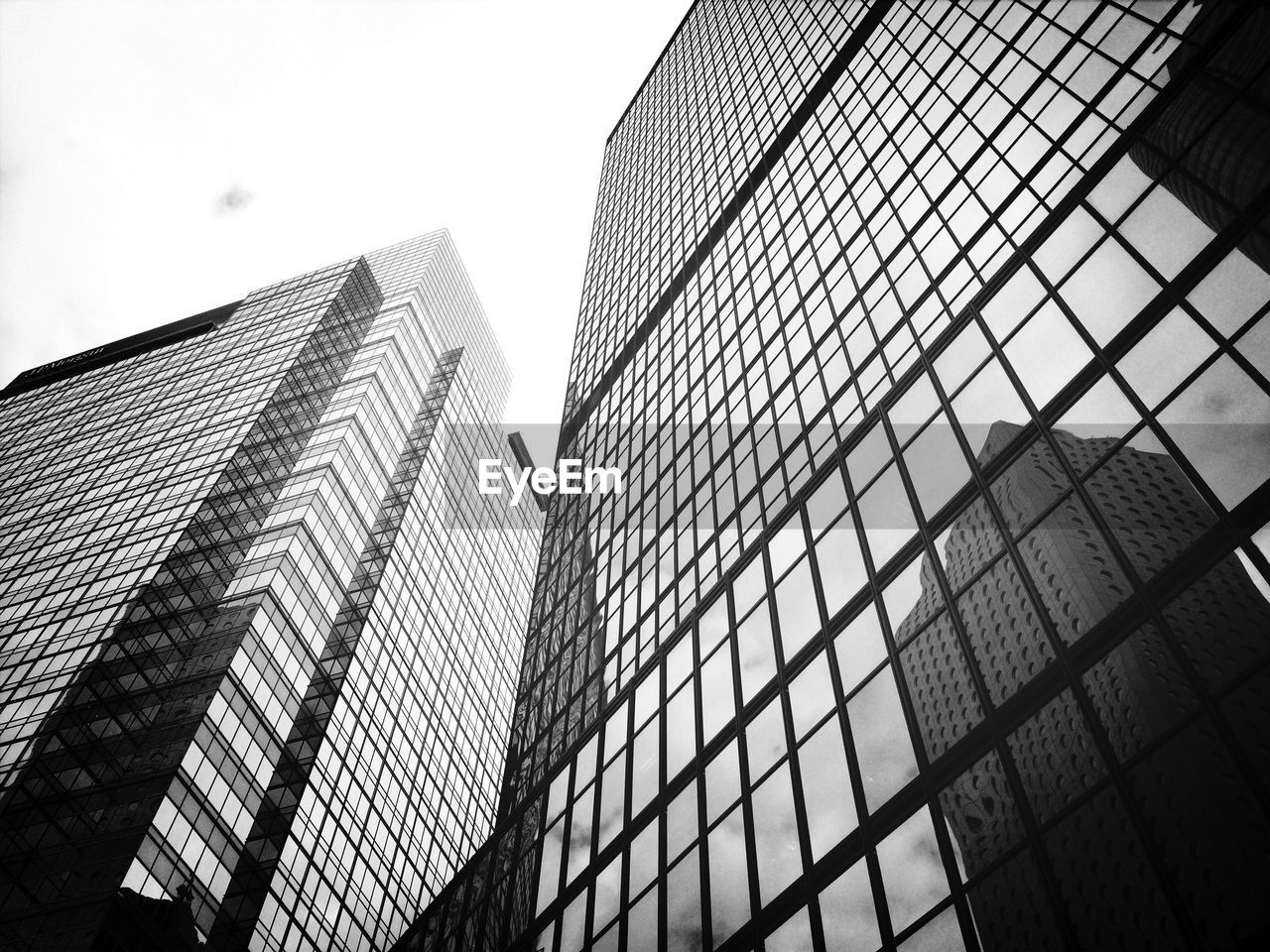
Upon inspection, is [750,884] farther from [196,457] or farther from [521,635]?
[521,635]

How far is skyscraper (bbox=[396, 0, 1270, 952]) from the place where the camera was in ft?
31.0

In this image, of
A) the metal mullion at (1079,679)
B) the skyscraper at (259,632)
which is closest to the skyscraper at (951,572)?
the metal mullion at (1079,679)

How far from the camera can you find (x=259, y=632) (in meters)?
49.9

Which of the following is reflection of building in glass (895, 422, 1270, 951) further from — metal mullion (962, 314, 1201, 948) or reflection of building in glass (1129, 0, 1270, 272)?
reflection of building in glass (1129, 0, 1270, 272)

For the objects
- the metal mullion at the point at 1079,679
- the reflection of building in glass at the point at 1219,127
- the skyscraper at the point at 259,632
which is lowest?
the metal mullion at the point at 1079,679

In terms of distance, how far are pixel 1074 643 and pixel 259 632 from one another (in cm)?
4788

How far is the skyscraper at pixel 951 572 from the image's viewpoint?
372 inches

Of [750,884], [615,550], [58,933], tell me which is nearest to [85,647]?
[58,933]

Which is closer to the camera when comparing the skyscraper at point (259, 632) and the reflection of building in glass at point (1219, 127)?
the reflection of building in glass at point (1219, 127)

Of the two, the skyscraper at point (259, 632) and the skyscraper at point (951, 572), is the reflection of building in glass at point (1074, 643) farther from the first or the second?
the skyscraper at point (259, 632)

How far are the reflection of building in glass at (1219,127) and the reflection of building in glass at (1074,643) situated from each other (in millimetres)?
3762

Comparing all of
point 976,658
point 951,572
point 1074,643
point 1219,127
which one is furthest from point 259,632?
point 1219,127

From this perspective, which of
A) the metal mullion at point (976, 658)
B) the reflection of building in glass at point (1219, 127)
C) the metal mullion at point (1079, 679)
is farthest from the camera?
the reflection of building in glass at point (1219, 127)

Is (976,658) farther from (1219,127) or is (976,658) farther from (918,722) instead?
(1219,127)
